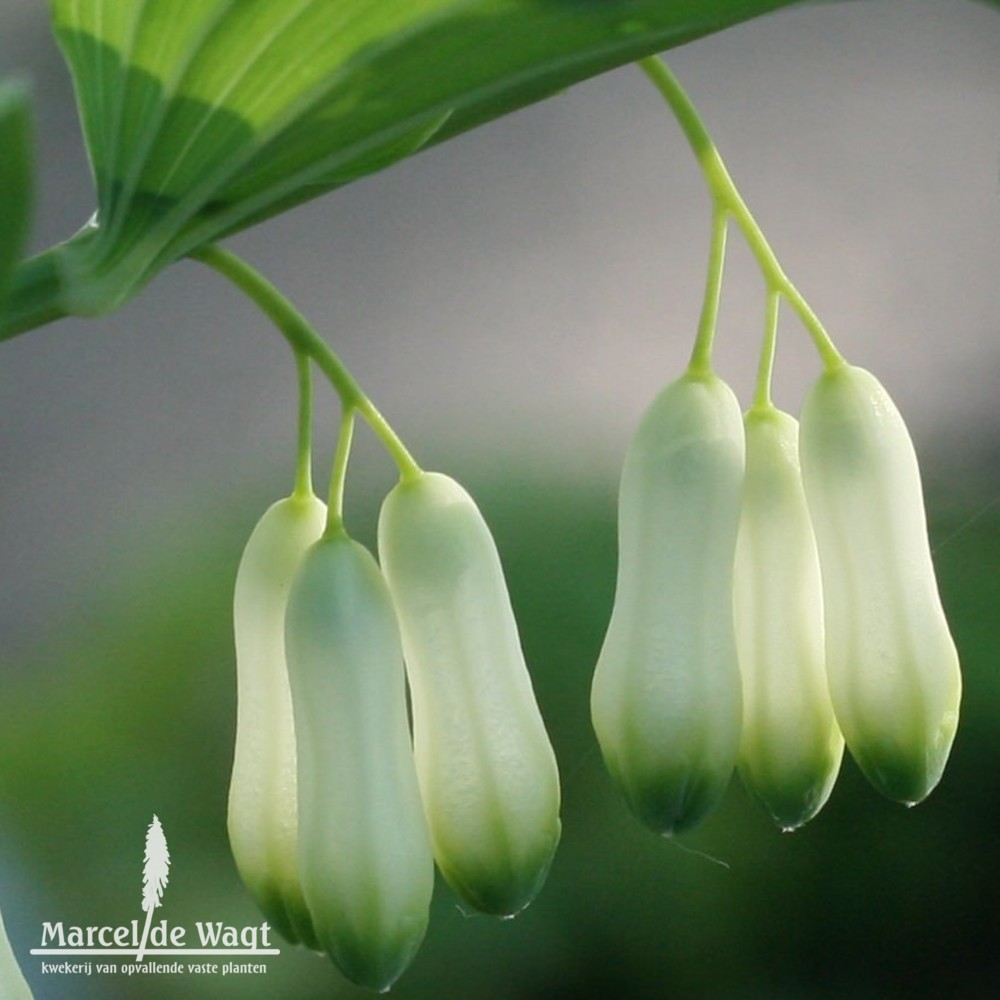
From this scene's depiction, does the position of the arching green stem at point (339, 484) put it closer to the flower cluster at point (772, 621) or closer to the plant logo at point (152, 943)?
the flower cluster at point (772, 621)

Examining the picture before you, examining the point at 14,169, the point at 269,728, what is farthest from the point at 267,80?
the point at 269,728

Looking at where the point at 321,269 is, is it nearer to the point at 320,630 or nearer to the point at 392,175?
the point at 392,175

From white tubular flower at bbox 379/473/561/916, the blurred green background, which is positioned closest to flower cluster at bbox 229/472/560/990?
white tubular flower at bbox 379/473/561/916

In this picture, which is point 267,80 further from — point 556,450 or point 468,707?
point 556,450

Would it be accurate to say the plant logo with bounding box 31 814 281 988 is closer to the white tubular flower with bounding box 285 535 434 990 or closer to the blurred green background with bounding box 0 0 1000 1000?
the blurred green background with bounding box 0 0 1000 1000

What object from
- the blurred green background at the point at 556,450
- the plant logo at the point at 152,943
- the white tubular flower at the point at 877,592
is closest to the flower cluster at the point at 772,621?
the white tubular flower at the point at 877,592

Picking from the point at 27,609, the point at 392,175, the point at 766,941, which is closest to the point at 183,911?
the point at 27,609

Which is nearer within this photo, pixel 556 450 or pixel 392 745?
pixel 392 745
